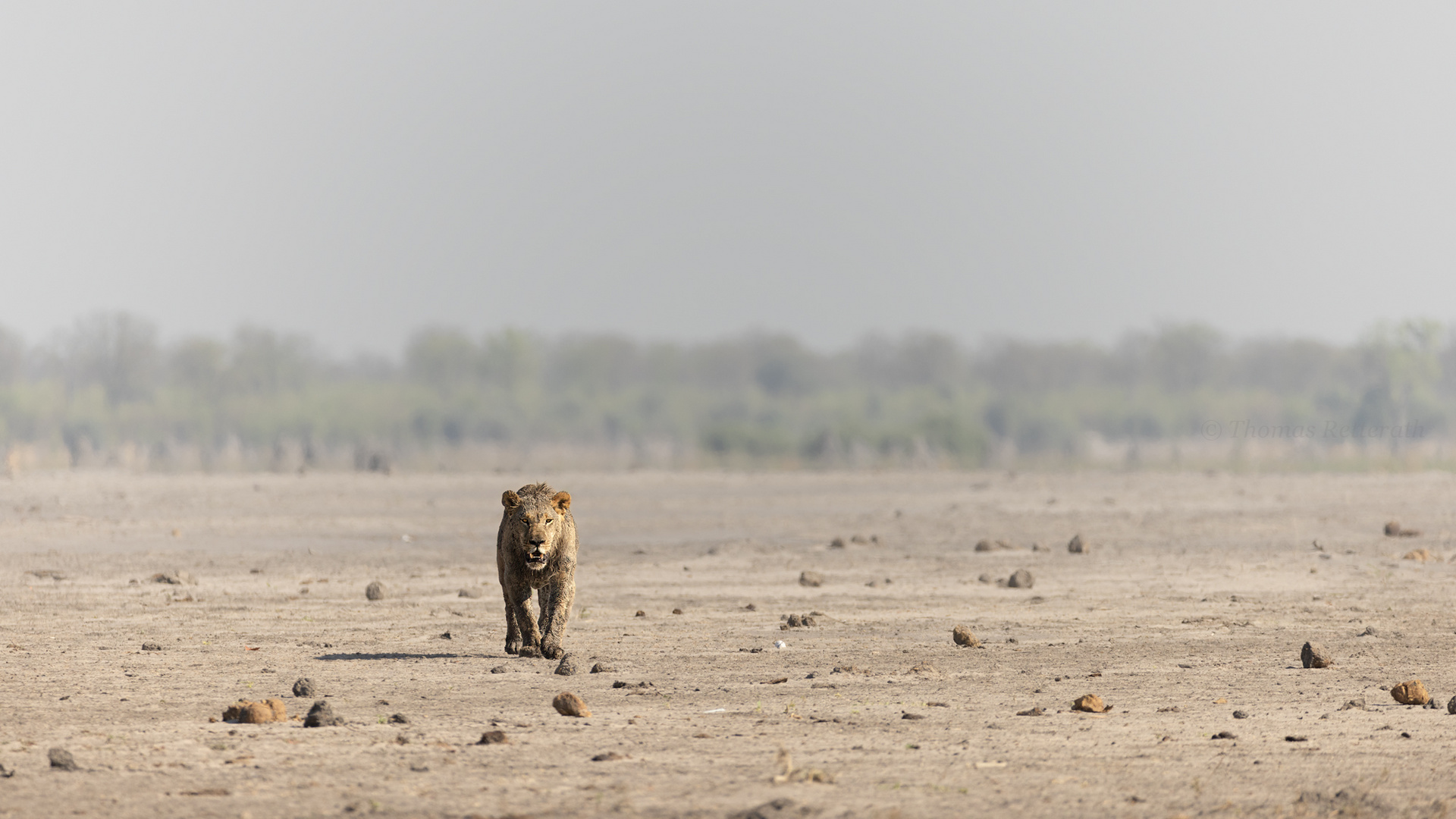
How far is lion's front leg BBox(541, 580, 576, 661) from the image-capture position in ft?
42.5

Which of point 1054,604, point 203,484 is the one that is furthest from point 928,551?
point 203,484

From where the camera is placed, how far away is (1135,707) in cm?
1096

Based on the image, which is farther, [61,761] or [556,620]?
[556,620]

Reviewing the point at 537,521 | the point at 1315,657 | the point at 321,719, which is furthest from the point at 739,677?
the point at 1315,657

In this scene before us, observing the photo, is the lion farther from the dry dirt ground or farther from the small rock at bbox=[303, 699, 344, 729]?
the small rock at bbox=[303, 699, 344, 729]

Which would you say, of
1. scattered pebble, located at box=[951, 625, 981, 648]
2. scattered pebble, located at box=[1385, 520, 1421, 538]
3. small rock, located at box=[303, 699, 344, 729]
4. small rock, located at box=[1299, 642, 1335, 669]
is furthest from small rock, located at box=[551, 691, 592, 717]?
scattered pebble, located at box=[1385, 520, 1421, 538]

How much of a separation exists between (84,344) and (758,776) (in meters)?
60.3

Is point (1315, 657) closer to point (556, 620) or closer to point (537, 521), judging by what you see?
point (556, 620)

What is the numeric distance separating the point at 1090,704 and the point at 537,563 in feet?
14.2

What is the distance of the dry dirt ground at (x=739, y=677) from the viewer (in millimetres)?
8242

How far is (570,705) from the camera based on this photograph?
10180 millimetres

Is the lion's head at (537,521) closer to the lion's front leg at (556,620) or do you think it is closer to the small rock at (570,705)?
the lion's front leg at (556,620)

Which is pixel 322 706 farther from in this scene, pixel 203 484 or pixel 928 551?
pixel 203 484

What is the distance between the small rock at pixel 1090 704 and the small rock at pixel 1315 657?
3.27 meters
